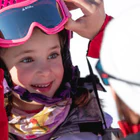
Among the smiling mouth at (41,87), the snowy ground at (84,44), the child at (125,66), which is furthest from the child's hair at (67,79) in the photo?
the child at (125,66)

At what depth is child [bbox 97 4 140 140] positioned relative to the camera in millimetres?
1203

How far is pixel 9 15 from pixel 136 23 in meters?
0.87

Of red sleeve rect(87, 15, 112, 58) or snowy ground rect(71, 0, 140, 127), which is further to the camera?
snowy ground rect(71, 0, 140, 127)

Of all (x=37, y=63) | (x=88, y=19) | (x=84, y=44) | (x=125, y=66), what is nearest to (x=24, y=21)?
(x=37, y=63)

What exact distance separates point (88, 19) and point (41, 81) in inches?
16.7

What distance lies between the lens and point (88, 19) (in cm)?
203

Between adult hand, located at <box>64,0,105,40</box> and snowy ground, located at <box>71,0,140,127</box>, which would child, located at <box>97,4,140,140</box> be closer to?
adult hand, located at <box>64,0,105,40</box>

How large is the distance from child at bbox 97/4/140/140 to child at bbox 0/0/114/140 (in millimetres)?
671

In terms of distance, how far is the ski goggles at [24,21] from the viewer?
6.21ft

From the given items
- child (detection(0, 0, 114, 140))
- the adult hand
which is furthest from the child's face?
the adult hand

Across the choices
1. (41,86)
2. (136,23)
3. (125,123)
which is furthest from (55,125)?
(136,23)

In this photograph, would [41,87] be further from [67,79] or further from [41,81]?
[67,79]

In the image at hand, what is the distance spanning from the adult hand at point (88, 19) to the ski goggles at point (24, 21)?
7 cm

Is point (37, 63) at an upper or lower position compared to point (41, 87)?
Answer: upper
